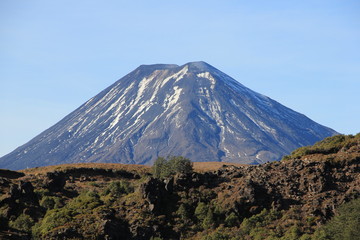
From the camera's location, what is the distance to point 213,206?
2653 inches

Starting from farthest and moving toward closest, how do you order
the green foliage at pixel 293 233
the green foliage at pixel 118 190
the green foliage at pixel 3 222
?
1. the green foliage at pixel 118 190
2. the green foliage at pixel 293 233
3. the green foliage at pixel 3 222

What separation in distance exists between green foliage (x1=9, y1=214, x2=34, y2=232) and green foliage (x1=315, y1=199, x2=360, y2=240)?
101 feet

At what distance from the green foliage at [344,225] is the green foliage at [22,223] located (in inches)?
1212

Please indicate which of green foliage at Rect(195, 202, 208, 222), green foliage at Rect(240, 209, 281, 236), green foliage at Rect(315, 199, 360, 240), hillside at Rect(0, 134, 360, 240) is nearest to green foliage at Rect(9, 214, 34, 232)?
hillside at Rect(0, 134, 360, 240)

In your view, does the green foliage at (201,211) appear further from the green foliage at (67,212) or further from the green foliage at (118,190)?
the green foliage at (118,190)

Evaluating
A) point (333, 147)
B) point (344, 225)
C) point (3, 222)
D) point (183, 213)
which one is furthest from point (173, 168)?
point (344, 225)

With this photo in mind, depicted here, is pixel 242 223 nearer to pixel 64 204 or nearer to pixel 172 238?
pixel 172 238

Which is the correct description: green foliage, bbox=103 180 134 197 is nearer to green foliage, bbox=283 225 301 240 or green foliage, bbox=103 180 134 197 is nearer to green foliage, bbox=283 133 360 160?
green foliage, bbox=283 133 360 160

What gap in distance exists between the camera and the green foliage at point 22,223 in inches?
2444

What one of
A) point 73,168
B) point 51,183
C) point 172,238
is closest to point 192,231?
point 172,238

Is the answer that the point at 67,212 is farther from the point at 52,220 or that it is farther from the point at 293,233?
the point at 293,233

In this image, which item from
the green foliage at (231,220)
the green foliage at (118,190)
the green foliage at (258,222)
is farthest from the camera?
the green foliage at (118,190)

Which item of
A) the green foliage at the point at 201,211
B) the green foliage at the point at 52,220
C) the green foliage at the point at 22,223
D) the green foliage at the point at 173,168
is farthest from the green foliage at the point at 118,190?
the green foliage at the point at 22,223

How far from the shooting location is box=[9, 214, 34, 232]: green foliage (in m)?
62.1
